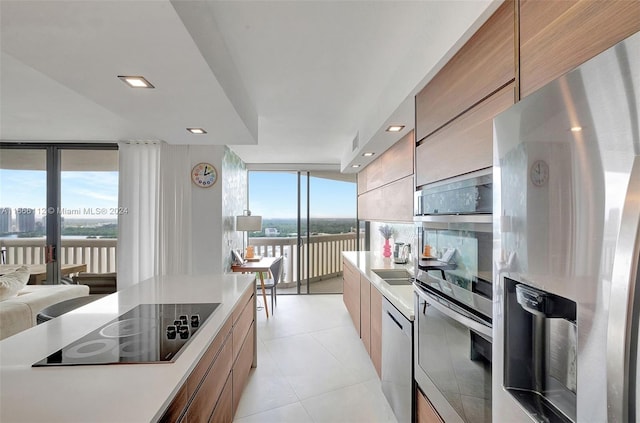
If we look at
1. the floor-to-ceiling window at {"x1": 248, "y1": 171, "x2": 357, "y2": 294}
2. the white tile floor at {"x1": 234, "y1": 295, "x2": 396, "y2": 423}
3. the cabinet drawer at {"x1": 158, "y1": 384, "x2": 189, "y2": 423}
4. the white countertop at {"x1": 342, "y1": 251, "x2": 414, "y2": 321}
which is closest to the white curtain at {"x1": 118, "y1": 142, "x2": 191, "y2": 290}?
the white tile floor at {"x1": 234, "y1": 295, "x2": 396, "y2": 423}

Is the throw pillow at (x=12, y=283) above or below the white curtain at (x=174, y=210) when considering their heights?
below

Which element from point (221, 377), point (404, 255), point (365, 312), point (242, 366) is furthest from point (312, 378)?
point (404, 255)

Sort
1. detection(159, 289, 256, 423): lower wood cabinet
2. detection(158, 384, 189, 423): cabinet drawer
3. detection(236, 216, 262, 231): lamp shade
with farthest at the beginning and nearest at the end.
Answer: detection(236, 216, 262, 231): lamp shade → detection(159, 289, 256, 423): lower wood cabinet → detection(158, 384, 189, 423): cabinet drawer

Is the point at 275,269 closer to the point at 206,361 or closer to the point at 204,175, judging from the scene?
the point at 204,175

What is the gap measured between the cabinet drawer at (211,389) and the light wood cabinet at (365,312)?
1.44m

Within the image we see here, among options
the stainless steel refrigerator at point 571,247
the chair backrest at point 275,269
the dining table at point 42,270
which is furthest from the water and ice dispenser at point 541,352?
the dining table at point 42,270

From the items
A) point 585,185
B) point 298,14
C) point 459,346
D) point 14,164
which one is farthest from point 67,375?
point 14,164

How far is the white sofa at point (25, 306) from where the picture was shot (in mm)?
2646

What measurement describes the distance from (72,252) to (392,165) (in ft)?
14.6

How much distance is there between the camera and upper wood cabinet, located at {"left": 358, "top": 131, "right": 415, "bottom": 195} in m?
2.56

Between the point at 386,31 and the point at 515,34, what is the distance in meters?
0.85

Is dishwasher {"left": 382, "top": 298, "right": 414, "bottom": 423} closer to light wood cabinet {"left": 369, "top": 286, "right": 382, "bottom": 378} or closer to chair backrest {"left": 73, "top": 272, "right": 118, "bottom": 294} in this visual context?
light wood cabinet {"left": 369, "top": 286, "right": 382, "bottom": 378}

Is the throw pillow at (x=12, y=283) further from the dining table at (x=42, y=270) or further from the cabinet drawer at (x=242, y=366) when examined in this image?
the cabinet drawer at (x=242, y=366)

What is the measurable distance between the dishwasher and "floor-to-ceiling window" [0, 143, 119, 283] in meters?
3.79
